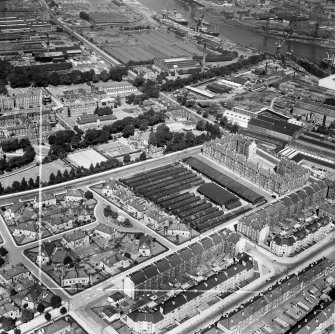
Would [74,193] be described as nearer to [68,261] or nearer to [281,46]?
[68,261]

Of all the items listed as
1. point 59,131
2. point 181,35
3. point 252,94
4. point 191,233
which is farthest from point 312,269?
point 181,35

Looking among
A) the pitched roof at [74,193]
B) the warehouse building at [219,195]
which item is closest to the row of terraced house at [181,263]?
Result: the warehouse building at [219,195]

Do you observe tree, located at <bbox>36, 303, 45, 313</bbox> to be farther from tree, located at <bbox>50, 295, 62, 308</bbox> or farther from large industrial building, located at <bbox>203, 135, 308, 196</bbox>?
large industrial building, located at <bbox>203, 135, 308, 196</bbox>

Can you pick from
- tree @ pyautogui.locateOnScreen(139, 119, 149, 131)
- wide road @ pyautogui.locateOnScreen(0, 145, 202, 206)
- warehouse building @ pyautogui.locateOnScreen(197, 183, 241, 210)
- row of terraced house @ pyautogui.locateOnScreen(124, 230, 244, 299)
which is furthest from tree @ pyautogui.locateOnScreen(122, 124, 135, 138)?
row of terraced house @ pyautogui.locateOnScreen(124, 230, 244, 299)

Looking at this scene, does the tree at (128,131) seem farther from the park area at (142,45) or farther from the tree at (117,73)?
the park area at (142,45)

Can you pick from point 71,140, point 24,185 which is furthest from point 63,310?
point 71,140

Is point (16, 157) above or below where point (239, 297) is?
above
